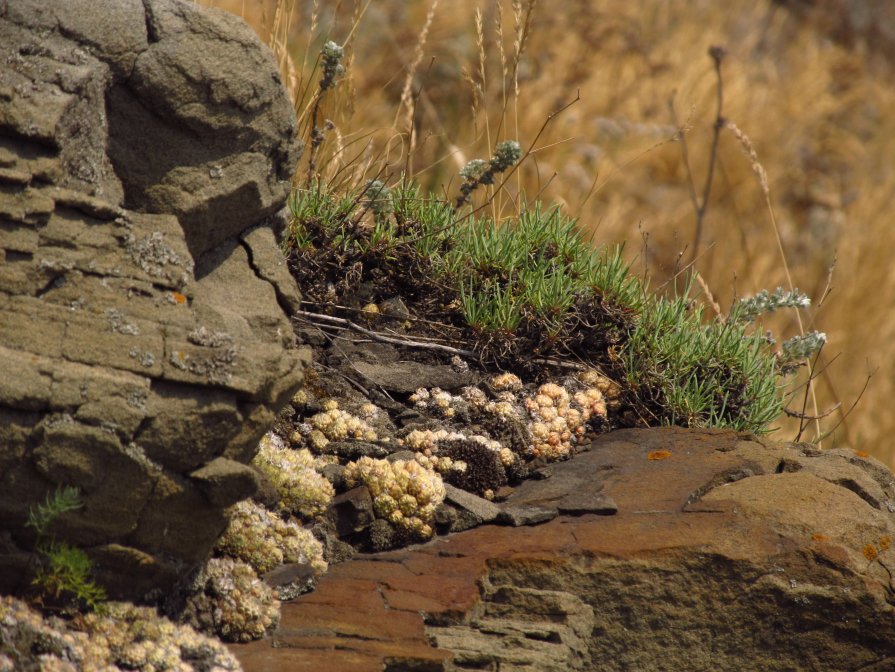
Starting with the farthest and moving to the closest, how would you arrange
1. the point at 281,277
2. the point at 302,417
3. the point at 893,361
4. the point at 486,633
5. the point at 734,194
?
1. the point at 734,194
2. the point at 893,361
3. the point at 302,417
4. the point at 281,277
5. the point at 486,633

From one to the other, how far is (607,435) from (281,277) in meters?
2.03

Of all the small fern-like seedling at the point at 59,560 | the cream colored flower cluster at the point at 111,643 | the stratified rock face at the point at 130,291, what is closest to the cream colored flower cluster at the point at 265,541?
the stratified rock face at the point at 130,291

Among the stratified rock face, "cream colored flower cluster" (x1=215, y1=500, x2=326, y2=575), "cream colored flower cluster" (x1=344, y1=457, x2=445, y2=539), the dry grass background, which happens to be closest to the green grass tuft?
"cream colored flower cluster" (x1=344, y1=457, x2=445, y2=539)

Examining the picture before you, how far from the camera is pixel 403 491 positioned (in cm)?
432

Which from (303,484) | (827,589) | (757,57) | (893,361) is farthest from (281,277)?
(757,57)

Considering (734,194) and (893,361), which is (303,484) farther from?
(734,194)

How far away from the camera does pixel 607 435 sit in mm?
5328

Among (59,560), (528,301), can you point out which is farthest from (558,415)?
(59,560)

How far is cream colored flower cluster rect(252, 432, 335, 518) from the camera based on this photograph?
4.17 meters

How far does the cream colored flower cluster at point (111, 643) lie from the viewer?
3039 mm

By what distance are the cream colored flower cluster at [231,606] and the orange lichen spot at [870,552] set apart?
234cm

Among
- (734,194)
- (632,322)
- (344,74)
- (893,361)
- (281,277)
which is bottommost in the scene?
(893,361)

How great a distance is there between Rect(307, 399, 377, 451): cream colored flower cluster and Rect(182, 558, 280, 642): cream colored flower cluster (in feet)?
3.36

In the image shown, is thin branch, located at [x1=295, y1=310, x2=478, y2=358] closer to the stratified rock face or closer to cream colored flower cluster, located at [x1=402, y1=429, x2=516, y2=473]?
cream colored flower cluster, located at [x1=402, y1=429, x2=516, y2=473]
